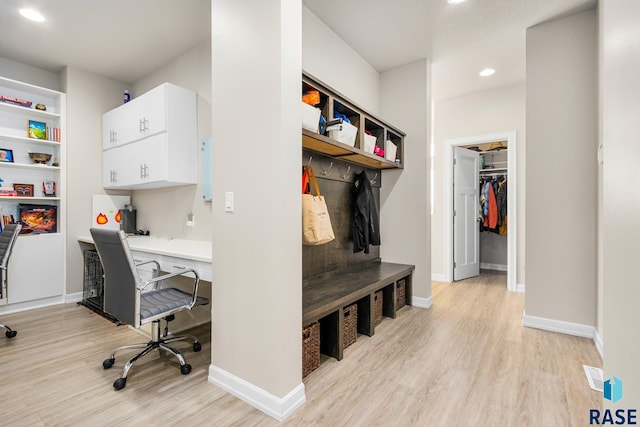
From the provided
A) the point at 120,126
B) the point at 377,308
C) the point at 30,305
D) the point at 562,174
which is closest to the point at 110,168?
the point at 120,126

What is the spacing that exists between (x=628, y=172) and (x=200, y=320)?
313cm

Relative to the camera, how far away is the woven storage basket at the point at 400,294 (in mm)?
3330

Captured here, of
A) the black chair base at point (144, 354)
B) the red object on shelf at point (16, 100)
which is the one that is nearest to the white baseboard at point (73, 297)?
the black chair base at point (144, 354)

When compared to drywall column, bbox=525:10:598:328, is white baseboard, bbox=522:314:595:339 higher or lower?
lower

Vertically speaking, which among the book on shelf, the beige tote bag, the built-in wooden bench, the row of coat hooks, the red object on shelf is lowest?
the built-in wooden bench

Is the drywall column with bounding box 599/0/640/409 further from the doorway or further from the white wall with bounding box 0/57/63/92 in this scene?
the white wall with bounding box 0/57/63/92

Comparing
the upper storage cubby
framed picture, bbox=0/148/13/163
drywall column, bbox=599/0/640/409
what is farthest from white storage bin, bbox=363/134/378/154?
framed picture, bbox=0/148/13/163

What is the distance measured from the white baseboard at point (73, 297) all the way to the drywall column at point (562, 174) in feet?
16.4

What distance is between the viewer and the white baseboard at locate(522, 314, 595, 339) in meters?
2.65

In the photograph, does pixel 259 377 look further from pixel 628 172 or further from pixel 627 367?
pixel 628 172

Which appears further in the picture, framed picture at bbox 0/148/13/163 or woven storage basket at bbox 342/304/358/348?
framed picture at bbox 0/148/13/163

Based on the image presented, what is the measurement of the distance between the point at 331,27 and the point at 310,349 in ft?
9.34

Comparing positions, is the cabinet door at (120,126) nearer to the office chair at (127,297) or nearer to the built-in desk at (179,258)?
the built-in desk at (179,258)

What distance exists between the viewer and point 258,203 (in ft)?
5.56
